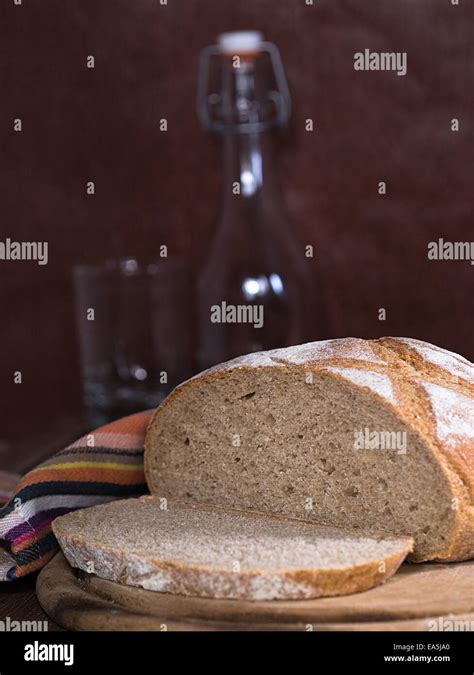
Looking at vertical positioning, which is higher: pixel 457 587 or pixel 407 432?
pixel 407 432

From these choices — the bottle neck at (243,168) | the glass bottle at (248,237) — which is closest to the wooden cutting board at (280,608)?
the glass bottle at (248,237)

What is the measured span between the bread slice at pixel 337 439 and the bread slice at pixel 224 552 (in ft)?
0.24

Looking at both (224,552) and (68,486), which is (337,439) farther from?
(68,486)

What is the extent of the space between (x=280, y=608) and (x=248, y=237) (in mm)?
2435

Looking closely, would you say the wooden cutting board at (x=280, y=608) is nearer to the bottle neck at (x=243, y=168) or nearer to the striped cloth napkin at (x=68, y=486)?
the striped cloth napkin at (x=68, y=486)

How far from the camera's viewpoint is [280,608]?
1.74 metres

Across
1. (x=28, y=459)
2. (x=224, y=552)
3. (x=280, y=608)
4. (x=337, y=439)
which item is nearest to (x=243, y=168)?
(x=28, y=459)

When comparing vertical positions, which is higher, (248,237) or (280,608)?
(248,237)

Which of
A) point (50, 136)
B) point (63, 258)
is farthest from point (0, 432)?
point (50, 136)

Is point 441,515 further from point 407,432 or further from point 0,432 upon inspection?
point 0,432

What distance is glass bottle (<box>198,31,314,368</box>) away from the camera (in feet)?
12.9

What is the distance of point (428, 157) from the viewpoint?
4.22 m

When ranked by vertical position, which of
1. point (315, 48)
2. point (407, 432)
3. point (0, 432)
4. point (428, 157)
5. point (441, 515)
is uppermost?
point (315, 48)

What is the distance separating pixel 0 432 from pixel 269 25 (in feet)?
7.08
